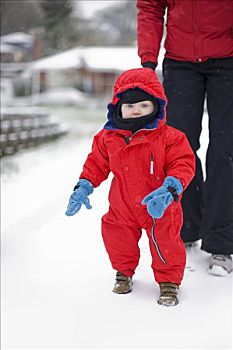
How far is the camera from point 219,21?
2.59m

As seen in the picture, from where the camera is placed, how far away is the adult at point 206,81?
2607 millimetres

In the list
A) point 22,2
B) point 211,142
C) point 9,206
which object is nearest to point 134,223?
point 211,142

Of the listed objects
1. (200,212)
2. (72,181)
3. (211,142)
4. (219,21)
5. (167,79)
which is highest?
(219,21)

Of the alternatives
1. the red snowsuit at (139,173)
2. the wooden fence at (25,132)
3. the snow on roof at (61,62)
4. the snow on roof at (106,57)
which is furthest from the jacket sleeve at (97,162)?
the snow on roof at (61,62)

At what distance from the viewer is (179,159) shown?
2.24 metres

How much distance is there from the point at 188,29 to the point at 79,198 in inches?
39.9

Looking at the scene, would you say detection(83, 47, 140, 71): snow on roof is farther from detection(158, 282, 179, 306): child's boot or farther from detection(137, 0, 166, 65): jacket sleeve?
detection(158, 282, 179, 306): child's boot

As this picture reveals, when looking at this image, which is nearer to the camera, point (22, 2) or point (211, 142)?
point (211, 142)

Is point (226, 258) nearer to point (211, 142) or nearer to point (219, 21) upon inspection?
point (211, 142)

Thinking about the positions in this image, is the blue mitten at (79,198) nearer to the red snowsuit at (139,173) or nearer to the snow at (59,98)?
the red snowsuit at (139,173)

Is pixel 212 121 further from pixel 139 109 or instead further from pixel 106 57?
pixel 106 57

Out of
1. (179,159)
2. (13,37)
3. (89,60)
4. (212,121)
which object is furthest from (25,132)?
(89,60)

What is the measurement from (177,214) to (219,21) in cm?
95

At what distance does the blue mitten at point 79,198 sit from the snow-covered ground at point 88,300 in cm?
47
